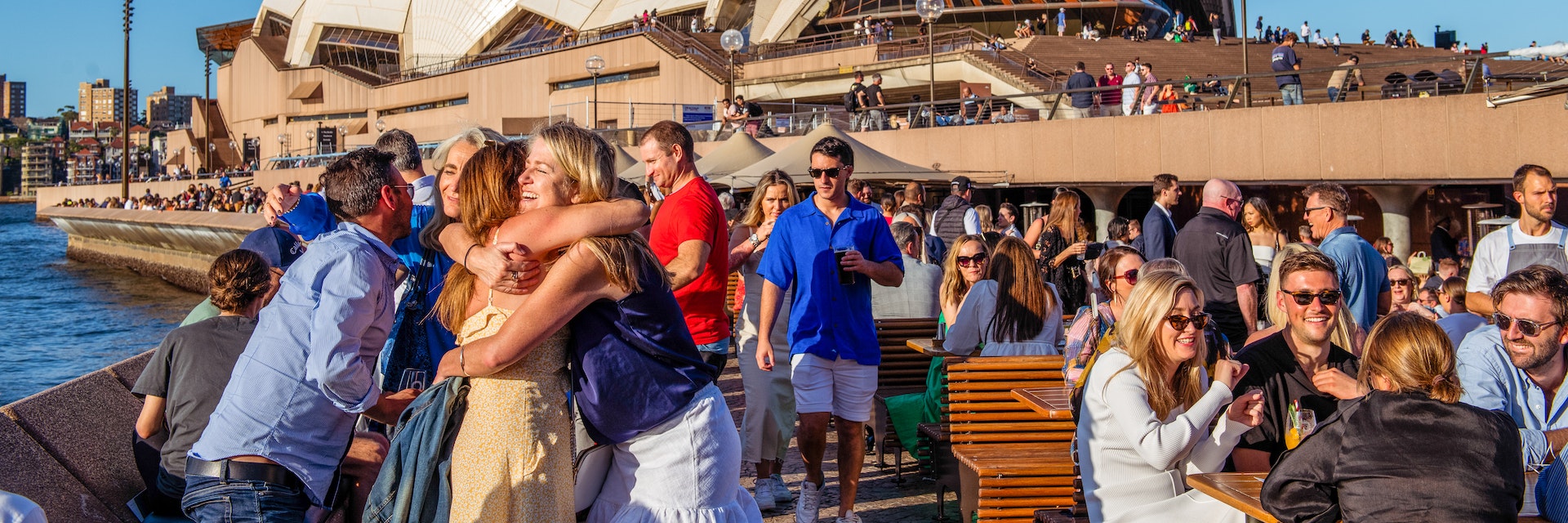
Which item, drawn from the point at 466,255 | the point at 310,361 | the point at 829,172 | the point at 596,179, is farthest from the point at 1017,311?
the point at 310,361

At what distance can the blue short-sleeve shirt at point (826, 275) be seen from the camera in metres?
5.24

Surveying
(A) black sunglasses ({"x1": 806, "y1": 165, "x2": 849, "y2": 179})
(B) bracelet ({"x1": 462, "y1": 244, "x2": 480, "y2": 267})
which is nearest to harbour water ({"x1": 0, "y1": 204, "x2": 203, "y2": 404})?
(A) black sunglasses ({"x1": 806, "y1": 165, "x2": 849, "y2": 179})

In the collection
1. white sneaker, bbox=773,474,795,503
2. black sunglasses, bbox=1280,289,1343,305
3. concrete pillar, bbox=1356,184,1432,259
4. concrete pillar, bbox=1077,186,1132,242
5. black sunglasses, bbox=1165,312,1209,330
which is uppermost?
concrete pillar, bbox=1077,186,1132,242

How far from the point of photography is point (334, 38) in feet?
230

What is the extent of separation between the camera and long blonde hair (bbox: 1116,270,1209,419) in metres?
3.70

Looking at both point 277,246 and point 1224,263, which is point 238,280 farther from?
point 1224,263

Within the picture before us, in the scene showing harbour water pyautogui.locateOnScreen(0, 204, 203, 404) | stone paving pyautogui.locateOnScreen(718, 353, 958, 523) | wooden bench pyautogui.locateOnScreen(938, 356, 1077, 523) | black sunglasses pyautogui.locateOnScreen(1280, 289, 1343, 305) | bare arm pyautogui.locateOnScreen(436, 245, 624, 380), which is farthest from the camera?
harbour water pyautogui.locateOnScreen(0, 204, 203, 404)

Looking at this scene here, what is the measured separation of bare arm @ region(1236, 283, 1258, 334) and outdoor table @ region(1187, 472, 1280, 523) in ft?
9.84

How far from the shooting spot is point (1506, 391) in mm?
4141

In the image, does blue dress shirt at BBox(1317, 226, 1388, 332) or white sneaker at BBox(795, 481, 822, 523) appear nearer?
white sneaker at BBox(795, 481, 822, 523)

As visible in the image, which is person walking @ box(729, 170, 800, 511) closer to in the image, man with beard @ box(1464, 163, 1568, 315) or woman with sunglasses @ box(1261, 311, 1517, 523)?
woman with sunglasses @ box(1261, 311, 1517, 523)

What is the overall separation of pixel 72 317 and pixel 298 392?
94.2ft

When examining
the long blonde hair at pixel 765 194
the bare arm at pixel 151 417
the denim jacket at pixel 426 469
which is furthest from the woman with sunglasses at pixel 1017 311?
the bare arm at pixel 151 417

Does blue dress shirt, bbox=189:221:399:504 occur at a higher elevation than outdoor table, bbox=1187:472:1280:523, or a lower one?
higher
